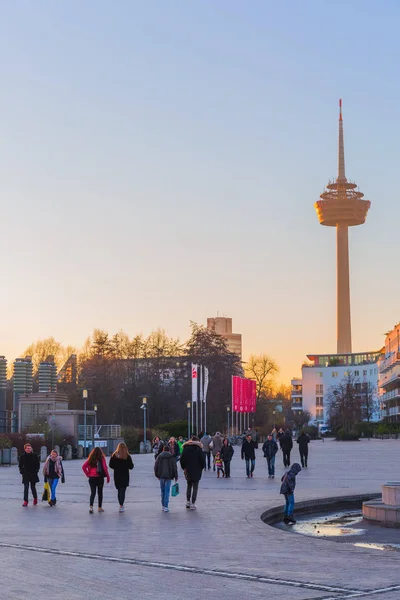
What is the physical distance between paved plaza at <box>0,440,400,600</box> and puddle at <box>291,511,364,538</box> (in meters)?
0.94

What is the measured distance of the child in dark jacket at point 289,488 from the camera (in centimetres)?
1720

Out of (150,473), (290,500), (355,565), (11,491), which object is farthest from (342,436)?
(355,565)

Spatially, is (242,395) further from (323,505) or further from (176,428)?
(323,505)

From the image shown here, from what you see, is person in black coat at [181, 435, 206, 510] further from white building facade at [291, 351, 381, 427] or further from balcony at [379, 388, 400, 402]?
white building facade at [291, 351, 381, 427]

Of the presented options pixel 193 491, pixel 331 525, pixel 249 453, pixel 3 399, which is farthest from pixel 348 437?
pixel 331 525

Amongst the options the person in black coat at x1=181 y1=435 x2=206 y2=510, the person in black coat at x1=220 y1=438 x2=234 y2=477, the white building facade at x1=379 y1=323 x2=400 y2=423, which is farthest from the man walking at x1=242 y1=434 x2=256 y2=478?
the white building facade at x1=379 y1=323 x2=400 y2=423

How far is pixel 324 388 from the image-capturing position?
190 m

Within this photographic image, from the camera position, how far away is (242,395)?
7862cm

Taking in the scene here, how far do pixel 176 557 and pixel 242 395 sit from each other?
66.4 metres

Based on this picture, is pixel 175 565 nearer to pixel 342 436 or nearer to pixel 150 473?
pixel 150 473

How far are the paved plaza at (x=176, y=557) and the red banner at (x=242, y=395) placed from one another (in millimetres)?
54345

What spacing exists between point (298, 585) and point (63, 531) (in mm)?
6545

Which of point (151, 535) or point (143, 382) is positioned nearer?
point (151, 535)

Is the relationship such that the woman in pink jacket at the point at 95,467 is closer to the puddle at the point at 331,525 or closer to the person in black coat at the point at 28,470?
the person in black coat at the point at 28,470
